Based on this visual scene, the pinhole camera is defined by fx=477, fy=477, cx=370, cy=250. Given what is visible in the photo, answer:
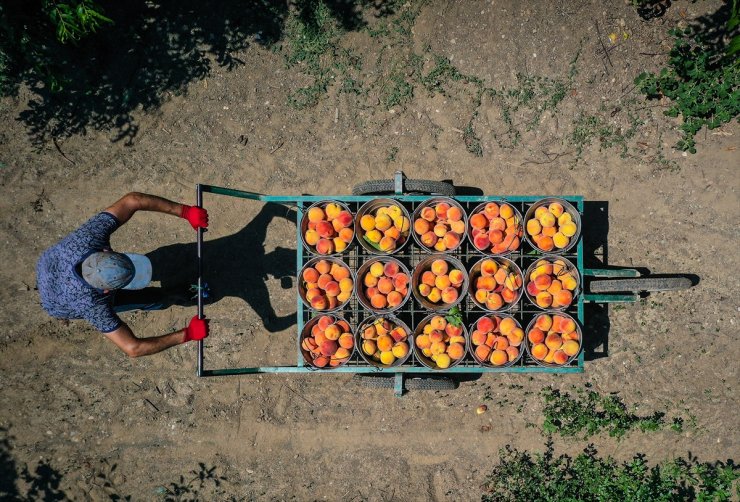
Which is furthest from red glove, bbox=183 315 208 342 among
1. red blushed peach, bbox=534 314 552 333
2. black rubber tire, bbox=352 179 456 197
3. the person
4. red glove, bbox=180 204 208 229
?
red blushed peach, bbox=534 314 552 333

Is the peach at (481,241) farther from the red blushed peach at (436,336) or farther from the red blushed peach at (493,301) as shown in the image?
the red blushed peach at (436,336)

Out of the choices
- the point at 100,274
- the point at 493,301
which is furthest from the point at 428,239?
the point at 100,274

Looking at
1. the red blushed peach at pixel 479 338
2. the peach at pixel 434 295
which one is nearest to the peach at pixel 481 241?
the peach at pixel 434 295

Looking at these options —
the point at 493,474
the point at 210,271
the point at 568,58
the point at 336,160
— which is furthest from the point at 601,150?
the point at 210,271

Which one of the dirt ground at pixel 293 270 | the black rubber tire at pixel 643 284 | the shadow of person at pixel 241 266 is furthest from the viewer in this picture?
the shadow of person at pixel 241 266

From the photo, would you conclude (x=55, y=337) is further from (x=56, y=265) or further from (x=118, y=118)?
(x=118, y=118)

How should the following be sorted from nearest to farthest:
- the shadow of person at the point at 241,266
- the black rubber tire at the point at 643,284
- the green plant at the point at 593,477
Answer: the black rubber tire at the point at 643,284 → the green plant at the point at 593,477 → the shadow of person at the point at 241,266
